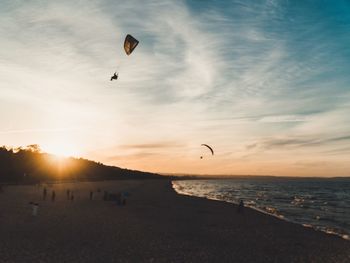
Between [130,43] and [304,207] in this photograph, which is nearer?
[130,43]

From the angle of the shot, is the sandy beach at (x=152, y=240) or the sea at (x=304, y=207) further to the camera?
the sea at (x=304, y=207)

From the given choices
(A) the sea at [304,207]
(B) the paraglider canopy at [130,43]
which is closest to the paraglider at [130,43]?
(B) the paraglider canopy at [130,43]

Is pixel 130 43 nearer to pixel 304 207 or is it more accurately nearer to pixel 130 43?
pixel 130 43

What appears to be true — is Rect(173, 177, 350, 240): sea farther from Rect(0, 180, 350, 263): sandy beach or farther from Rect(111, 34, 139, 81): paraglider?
Rect(111, 34, 139, 81): paraglider

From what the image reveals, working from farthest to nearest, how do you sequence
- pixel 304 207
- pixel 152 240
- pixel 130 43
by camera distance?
pixel 304 207, pixel 130 43, pixel 152 240

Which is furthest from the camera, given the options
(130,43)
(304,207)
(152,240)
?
(304,207)

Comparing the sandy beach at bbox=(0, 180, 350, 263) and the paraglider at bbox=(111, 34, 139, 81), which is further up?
the paraglider at bbox=(111, 34, 139, 81)

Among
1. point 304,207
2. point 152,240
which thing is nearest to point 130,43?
point 152,240

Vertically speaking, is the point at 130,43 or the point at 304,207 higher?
the point at 130,43

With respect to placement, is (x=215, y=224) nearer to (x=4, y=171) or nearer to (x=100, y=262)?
(x=100, y=262)

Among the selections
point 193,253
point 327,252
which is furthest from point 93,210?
point 327,252

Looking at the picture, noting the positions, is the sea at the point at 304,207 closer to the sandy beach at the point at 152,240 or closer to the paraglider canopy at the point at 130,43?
the sandy beach at the point at 152,240

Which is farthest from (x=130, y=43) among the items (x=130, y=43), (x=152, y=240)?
(x=152, y=240)

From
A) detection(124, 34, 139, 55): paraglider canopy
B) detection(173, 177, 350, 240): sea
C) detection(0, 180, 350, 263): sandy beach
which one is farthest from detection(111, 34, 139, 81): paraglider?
detection(173, 177, 350, 240): sea
